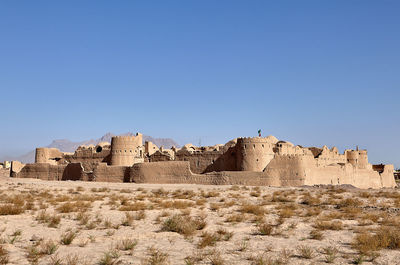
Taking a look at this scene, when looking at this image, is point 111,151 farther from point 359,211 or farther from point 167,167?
point 359,211

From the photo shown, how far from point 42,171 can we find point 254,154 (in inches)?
810

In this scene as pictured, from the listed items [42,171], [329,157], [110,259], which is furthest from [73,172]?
[110,259]

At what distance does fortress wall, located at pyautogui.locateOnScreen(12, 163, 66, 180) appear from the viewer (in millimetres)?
37719

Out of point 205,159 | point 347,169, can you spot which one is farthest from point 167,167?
point 347,169

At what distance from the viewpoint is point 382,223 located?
37.0 ft

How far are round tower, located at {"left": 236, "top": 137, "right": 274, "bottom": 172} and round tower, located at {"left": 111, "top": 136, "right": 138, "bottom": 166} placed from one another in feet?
37.9

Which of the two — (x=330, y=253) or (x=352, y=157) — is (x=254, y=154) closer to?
(x=352, y=157)

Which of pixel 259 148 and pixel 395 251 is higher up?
pixel 259 148

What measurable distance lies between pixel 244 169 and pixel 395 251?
2295 centimetres

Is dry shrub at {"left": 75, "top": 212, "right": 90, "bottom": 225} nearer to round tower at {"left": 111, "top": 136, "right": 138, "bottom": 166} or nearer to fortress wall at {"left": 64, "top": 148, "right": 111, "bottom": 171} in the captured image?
round tower at {"left": 111, "top": 136, "right": 138, "bottom": 166}

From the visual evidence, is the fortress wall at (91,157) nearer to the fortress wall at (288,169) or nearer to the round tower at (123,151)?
the round tower at (123,151)

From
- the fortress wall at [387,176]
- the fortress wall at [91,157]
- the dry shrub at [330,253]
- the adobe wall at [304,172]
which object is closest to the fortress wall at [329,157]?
the adobe wall at [304,172]

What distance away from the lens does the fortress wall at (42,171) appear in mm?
37719

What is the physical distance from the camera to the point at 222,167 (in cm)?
3306
